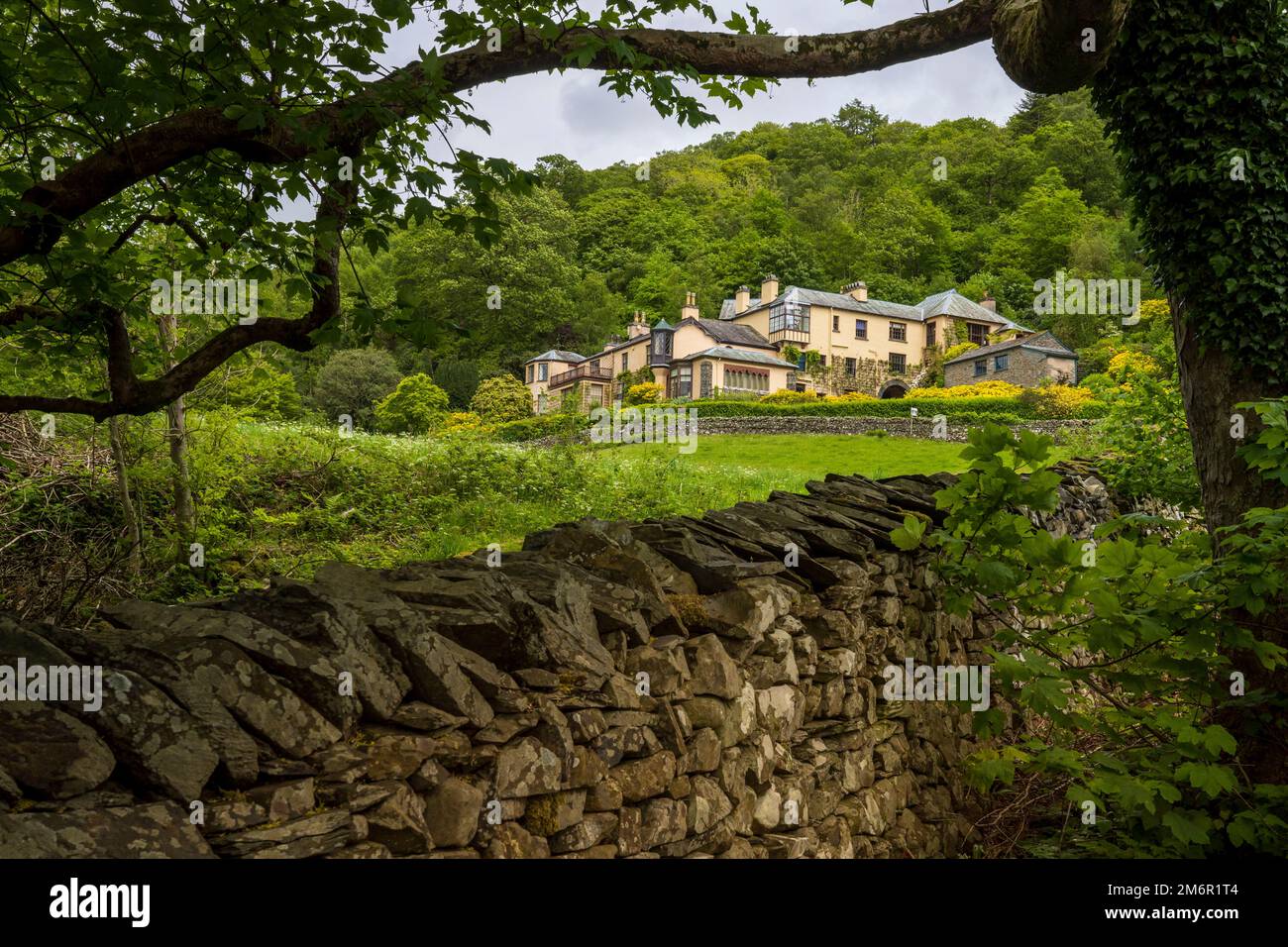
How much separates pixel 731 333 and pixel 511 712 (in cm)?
Answer: 4950

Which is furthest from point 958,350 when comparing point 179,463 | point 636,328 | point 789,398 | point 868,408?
point 179,463

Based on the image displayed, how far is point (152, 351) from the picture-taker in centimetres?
717

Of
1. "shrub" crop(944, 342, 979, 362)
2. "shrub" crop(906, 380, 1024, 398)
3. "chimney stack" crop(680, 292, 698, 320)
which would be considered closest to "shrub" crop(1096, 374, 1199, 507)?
"shrub" crop(906, 380, 1024, 398)

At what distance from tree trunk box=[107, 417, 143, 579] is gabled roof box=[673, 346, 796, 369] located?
40662mm

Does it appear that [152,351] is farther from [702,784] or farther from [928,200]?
[928,200]

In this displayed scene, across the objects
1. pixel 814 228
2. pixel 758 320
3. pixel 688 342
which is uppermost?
pixel 814 228

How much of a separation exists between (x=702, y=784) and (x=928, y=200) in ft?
211

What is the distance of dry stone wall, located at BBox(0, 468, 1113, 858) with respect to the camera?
90.9 inches

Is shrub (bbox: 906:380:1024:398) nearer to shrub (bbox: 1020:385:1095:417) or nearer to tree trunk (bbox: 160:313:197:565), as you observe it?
shrub (bbox: 1020:385:1095:417)

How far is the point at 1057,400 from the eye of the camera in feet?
108

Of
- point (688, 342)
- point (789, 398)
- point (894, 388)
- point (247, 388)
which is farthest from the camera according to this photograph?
point (894, 388)

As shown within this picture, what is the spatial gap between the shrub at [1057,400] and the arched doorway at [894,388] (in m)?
18.8

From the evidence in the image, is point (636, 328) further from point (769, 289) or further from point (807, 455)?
point (807, 455)

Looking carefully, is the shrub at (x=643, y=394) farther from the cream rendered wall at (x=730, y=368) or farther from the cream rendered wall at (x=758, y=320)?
the cream rendered wall at (x=758, y=320)
